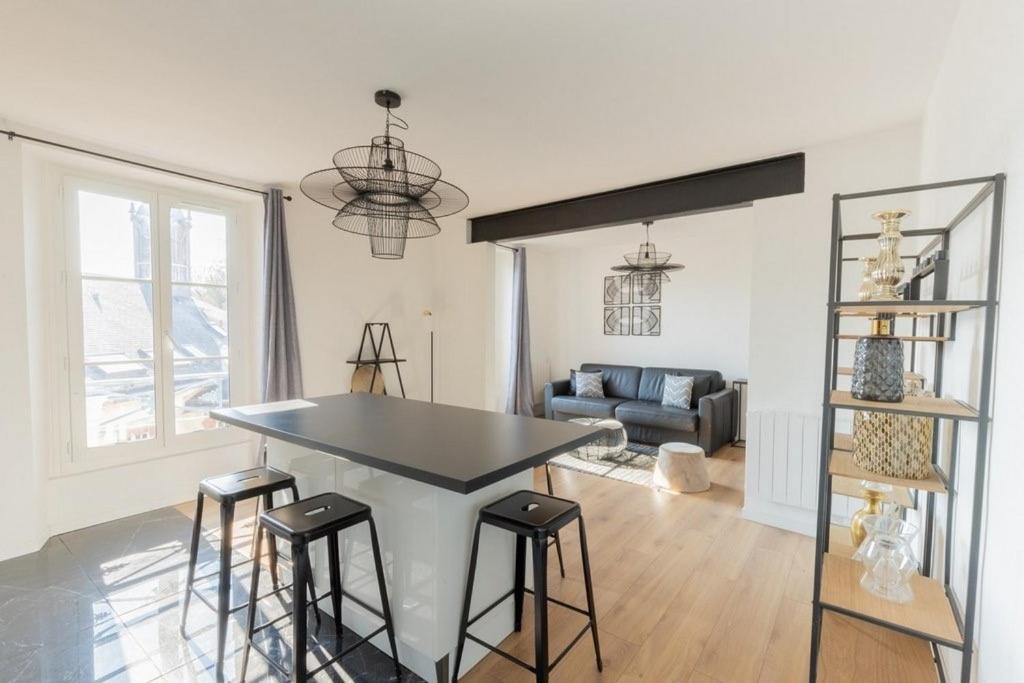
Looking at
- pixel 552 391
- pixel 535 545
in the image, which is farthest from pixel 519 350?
pixel 535 545

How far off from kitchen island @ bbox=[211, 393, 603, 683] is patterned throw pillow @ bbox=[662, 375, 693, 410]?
3415 mm

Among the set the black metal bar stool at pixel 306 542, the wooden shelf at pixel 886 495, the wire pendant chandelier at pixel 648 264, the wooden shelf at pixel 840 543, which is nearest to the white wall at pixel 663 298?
the wire pendant chandelier at pixel 648 264

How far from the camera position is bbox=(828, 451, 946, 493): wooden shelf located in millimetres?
1311

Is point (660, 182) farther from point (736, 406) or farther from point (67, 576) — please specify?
point (67, 576)

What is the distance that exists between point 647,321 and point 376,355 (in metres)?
3.61

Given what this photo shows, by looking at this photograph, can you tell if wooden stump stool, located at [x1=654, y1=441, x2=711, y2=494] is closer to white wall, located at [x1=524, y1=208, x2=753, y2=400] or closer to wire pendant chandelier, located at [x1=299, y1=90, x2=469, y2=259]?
white wall, located at [x1=524, y1=208, x2=753, y2=400]

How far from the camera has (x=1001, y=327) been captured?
3.72 ft

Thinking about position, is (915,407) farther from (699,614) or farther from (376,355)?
(376,355)

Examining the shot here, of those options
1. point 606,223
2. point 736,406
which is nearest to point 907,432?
point 606,223

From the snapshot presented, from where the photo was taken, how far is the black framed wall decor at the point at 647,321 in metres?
6.12

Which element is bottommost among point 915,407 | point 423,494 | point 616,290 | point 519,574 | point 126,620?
point 126,620

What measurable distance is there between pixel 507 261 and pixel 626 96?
4.17 meters

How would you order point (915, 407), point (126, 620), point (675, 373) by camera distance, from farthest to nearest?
1. point (675, 373)
2. point (126, 620)
3. point (915, 407)

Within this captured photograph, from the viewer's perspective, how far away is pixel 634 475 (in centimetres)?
415
